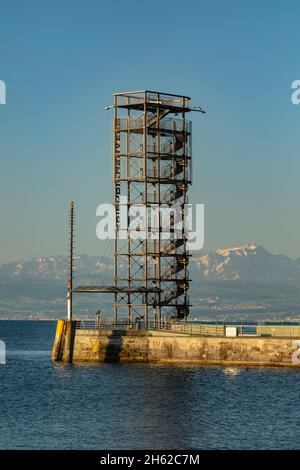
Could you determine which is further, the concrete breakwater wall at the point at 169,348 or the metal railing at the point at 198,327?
the metal railing at the point at 198,327

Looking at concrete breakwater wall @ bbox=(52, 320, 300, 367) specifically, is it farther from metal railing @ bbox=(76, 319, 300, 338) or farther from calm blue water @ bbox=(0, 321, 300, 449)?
calm blue water @ bbox=(0, 321, 300, 449)

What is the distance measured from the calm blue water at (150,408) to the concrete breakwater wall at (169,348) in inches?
46.9

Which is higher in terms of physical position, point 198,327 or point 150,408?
point 198,327

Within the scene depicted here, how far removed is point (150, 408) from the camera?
64.7 meters

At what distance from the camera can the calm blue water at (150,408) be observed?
173 ft

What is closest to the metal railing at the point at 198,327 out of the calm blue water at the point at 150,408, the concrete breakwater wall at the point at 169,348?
the concrete breakwater wall at the point at 169,348

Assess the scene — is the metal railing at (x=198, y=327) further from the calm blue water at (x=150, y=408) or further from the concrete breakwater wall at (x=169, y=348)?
the calm blue water at (x=150, y=408)

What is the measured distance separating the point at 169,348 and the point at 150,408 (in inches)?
881

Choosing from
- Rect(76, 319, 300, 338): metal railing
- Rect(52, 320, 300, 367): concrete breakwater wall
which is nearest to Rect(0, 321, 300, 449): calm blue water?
Rect(52, 320, 300, 367): concrete breakwater wall

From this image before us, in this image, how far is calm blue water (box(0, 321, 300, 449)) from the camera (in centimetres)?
5275

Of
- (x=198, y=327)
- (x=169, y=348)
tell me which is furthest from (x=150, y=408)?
(x=198, y=327)

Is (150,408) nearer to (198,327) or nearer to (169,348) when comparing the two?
(169,348)
